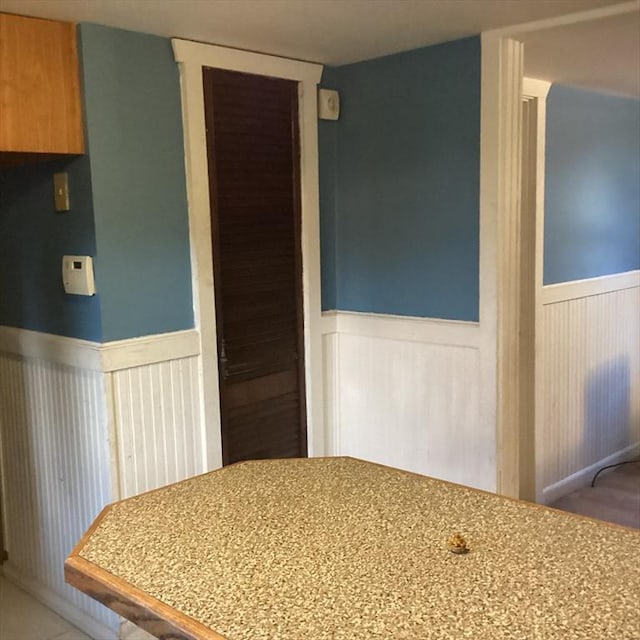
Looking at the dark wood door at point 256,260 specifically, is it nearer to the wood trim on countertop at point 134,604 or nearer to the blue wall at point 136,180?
the blue wall at point 136,180

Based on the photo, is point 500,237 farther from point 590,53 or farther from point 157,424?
point 157,424

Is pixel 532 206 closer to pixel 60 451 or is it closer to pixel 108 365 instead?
pixel 108 365

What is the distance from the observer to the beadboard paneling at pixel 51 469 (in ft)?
8.32

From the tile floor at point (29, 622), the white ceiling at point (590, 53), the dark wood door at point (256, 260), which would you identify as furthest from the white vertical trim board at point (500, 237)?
the tile floor at point (29, 622)

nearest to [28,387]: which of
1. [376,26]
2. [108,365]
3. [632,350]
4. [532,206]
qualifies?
[108,365]

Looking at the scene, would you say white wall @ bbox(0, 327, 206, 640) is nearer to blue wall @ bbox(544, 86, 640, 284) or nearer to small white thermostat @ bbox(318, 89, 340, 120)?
small white thermostat @ bbox(318, 89, 340, 120)

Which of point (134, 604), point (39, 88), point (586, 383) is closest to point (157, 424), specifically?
point (39, 88)

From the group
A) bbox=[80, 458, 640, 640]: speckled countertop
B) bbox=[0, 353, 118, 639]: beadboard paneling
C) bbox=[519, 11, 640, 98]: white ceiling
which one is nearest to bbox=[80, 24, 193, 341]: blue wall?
bbox=[0, 353, 118, 639]: beadboard paneling

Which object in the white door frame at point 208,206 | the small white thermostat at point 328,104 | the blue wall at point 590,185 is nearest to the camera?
the white door frame at point 208,206

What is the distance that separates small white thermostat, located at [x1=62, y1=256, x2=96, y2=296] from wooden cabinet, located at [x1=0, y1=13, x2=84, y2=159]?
35 centimetres

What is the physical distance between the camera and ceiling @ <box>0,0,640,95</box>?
2170 millimetres

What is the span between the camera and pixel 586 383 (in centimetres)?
386

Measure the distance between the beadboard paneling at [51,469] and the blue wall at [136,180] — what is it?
1.00 ft

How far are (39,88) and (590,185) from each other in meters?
2.66
